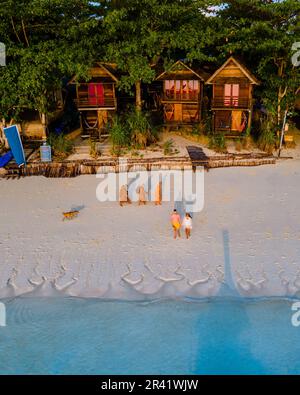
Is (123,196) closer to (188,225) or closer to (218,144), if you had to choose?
(188,225)

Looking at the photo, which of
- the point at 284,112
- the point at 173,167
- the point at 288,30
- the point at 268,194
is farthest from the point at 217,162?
the point at 288,30

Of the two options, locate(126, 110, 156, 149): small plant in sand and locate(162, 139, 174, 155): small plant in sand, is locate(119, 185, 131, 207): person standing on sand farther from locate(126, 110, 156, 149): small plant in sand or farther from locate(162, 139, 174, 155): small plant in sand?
locate(126, 110, 156, 149): small plant in sand

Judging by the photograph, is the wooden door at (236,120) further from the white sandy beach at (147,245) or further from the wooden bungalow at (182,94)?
the white sandy beach at (147,245)

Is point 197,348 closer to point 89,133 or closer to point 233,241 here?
point 233,241

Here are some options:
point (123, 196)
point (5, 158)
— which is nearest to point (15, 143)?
point (5, 158)

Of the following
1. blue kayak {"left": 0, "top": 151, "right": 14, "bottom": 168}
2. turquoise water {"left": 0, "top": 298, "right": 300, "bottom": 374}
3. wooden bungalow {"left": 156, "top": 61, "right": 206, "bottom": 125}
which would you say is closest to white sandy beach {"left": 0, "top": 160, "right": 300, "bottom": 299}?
turquoise water {"left": 0, "top": 298, "right": 300, "bottom": 374}

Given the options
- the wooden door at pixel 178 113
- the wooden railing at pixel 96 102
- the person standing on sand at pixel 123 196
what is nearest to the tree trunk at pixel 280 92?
the wooden door at pixel 178 113
